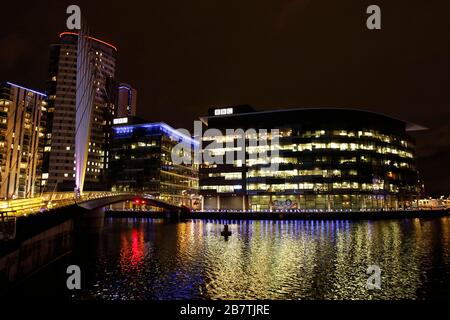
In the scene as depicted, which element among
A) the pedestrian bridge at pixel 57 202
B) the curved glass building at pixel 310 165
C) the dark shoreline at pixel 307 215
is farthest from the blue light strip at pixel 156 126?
the pedestrian bridge at pixel 57 202

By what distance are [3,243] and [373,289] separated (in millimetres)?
27330

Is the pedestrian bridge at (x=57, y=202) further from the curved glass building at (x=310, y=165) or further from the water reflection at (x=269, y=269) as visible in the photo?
the curved glass building at (x=310, y=165)

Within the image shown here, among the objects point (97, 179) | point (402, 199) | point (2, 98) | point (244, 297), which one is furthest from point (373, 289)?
point (97, 179)

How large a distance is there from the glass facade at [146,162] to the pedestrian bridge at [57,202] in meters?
59.4

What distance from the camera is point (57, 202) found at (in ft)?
156

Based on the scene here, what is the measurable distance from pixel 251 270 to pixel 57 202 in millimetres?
28606

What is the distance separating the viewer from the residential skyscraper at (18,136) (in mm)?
123125

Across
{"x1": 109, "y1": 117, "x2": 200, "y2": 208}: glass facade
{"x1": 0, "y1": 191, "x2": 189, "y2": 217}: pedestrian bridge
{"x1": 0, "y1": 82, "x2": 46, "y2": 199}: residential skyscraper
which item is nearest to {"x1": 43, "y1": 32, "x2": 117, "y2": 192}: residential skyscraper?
{"x1": 109, "y1": 117, "x2": 200, "y2": 208}: glass facade

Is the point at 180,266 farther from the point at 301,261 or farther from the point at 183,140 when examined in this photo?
the point at 183,140

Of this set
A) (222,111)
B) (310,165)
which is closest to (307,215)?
(310,165)

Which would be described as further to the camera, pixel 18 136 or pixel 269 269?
pixel 18 136

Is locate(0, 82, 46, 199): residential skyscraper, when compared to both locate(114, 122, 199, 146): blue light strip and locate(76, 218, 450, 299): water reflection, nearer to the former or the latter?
locate(114, 122, 199, 146): blue light strip

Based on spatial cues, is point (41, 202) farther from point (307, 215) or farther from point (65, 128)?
point (65, 128)

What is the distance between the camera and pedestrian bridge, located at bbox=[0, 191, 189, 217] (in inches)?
1287
